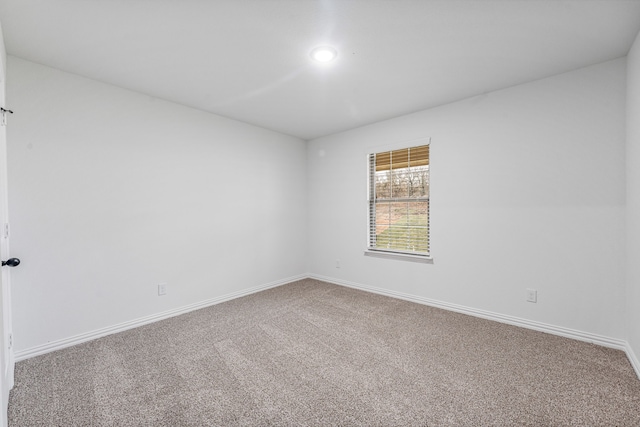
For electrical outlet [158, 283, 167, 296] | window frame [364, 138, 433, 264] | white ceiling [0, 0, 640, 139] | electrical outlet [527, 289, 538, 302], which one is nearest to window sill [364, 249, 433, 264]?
window frame [364, 138, 433, 264]

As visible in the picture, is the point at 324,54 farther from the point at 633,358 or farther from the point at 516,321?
the point at 633,358

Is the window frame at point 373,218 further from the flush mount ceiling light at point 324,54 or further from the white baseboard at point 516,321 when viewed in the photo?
the flush mount ceiling light at point 324,54

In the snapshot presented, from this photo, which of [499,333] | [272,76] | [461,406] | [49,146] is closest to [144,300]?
[49,146]

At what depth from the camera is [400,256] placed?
3.81m

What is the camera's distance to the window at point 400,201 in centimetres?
366

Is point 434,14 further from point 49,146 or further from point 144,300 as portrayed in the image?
point 144,300

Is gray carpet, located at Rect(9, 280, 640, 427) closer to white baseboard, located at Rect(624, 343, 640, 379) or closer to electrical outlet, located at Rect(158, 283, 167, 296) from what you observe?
white baseboard, located at Rect(624, 343, 640, 379)

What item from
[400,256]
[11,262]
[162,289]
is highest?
[11,262]

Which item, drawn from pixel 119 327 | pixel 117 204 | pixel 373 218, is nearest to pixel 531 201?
pixel 373 218

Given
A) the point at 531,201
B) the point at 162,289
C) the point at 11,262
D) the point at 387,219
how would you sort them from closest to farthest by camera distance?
the point at 11,262 → the point at 531,201 → the point at 162,289 → the point at 387,219

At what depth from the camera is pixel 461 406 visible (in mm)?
1709

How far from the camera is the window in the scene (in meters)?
3.66

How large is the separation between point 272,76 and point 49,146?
205cm

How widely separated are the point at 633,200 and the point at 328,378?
8.86 ft
